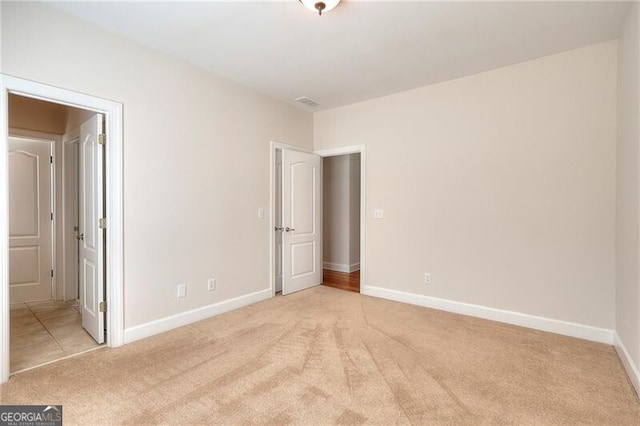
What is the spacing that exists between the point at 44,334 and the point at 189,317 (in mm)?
1317

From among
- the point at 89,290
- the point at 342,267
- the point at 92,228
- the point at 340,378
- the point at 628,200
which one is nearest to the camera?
the point at 340,378

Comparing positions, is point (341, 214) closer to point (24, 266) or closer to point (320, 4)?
point (320, 4)

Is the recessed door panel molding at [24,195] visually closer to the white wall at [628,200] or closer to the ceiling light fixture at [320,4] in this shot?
the ceiling light fixture at [320,4]

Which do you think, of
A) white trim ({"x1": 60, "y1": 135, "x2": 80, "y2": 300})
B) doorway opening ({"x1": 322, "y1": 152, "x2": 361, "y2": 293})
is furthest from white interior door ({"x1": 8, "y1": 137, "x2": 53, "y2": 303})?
doorway opening ({"x1": 322, "y1": 152, "x2": 361, "y2": 293})

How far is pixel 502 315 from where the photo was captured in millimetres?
3338

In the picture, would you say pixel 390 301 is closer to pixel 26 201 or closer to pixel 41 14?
pixel 41 14

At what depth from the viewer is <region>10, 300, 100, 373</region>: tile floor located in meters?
2.54

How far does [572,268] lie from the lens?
2971mm

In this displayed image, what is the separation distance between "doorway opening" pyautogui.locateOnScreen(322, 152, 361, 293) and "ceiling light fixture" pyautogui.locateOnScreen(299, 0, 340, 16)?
3.75 m

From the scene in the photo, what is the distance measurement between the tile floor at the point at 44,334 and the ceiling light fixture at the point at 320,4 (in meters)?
3.34

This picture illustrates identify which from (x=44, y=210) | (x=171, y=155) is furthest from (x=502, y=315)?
(x=44, y=210)

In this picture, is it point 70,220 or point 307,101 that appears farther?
point 307,101

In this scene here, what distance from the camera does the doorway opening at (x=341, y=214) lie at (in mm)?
6109

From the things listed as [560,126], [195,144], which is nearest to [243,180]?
[195,144]
